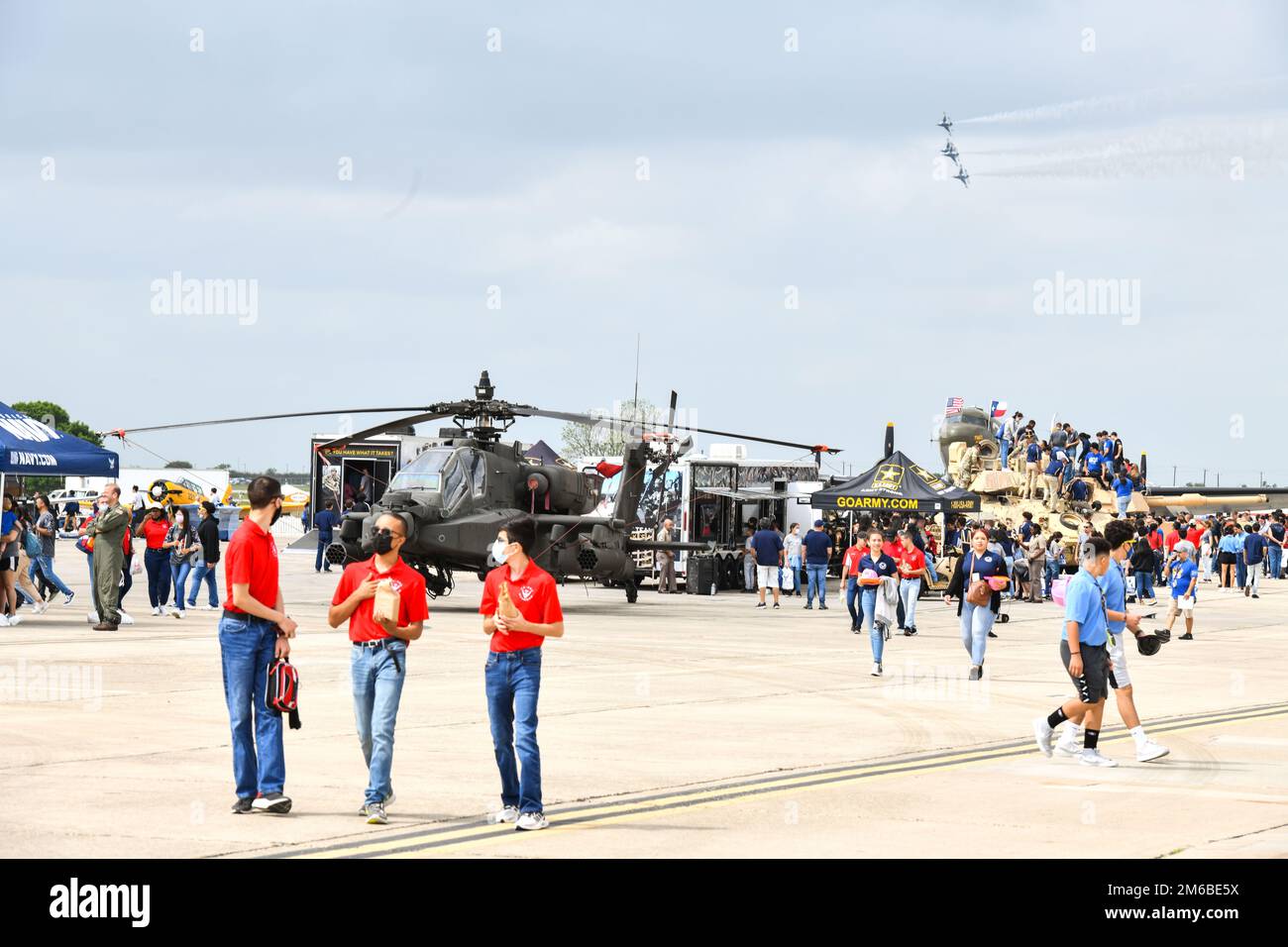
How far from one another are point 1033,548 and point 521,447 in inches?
518

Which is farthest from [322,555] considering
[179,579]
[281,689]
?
[281,689]

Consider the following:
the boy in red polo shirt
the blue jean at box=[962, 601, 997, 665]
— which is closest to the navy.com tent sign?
the blue jean at box=[962, 601, 997, 665]

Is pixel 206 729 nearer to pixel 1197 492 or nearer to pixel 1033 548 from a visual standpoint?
pixel 1033 548

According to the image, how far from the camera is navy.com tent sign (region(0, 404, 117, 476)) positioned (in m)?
21.0

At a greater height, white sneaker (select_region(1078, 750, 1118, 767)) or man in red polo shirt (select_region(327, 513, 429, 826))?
man in red polo shirt (select_region(327, 513, 429, 826))

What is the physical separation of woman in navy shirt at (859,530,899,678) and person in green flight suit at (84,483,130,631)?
32.5 feet

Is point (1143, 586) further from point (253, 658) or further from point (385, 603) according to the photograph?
point (253, 658)

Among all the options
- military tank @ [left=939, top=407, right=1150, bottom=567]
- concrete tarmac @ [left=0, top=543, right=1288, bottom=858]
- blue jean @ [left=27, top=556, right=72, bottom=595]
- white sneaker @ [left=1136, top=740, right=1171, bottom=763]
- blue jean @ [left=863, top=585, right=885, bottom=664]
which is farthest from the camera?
military tank @ [left=939, top=407, right=1150, bottom=567]

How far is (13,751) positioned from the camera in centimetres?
1074

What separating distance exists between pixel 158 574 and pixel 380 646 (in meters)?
16.7

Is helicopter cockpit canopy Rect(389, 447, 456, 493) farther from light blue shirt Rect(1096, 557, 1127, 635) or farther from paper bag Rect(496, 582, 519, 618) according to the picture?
paper bag Rect(496, 582, 519, 618)

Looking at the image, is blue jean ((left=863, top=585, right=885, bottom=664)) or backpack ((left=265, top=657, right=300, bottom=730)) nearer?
backpack ((left=265, top=657, right=300, bottom=730))

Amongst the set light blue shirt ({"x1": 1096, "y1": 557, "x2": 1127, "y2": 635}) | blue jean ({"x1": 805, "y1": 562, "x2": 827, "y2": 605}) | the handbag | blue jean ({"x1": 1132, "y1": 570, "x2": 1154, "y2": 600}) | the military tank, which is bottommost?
blue jean ({"x1": 1132, "y1": 570, "x2": 1154, "y2": 600})
